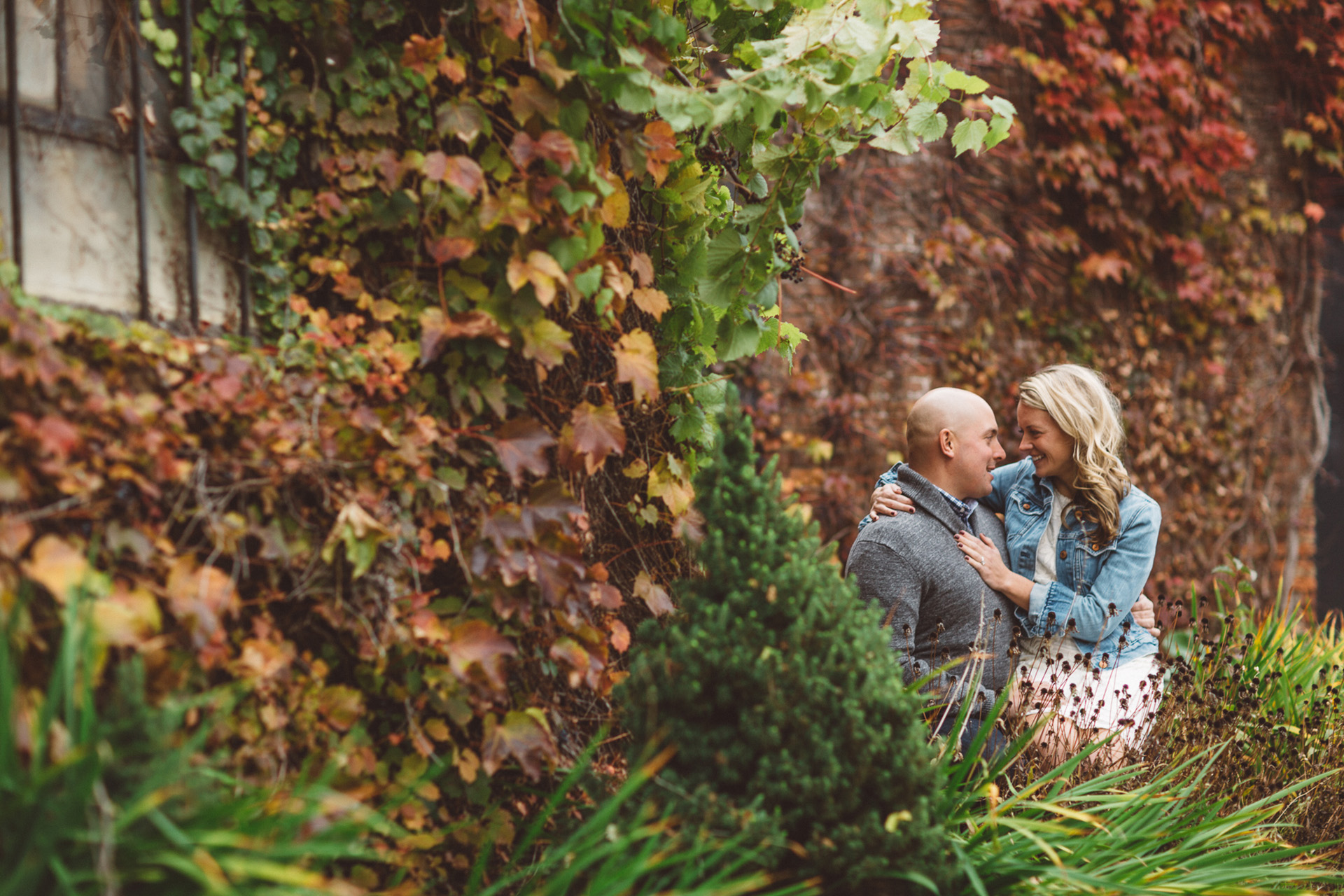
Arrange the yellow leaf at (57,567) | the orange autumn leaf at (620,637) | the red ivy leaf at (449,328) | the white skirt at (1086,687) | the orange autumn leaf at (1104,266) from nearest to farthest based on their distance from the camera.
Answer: the yellow leaf at (57,567), the red ivy leaf at (449,328), the orange autumn leaf at (620,637), the white skirt at (1086,687), the orange autumn leaf at (1104,266)

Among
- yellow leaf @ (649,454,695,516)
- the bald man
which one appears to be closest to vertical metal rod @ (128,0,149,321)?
yellow leaf @ (649,454,695,516)

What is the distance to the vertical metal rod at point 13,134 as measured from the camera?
6.02ft

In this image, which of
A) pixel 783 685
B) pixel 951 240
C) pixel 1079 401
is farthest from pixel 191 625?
pixel 951 240

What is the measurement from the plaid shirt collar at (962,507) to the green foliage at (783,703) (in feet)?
3.88

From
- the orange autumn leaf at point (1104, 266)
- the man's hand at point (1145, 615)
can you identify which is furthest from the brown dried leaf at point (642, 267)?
the orange autumn leaf at point (1104, 266)

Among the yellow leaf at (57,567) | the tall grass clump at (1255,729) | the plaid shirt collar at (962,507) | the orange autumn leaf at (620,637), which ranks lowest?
the tall grass clump at (1255,729)

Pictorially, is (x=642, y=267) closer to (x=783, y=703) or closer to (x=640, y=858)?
(x=783, y=703)

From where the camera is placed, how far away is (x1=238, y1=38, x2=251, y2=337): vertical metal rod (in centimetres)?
206

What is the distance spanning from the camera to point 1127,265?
18.2 feet

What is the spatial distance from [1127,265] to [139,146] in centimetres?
538

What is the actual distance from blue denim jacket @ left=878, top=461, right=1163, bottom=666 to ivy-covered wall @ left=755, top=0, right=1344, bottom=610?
1.94 m

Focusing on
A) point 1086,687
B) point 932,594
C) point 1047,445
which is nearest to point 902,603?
point 932,594

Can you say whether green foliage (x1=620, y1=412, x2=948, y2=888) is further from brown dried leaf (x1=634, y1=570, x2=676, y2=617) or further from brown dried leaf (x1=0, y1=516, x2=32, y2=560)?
brown dried leaf (x1=0, y1=516, x2=32, y2=560)

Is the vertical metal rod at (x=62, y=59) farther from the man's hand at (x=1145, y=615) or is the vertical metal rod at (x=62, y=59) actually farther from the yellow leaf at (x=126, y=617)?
the man's hand at (x=1145, y=615)
